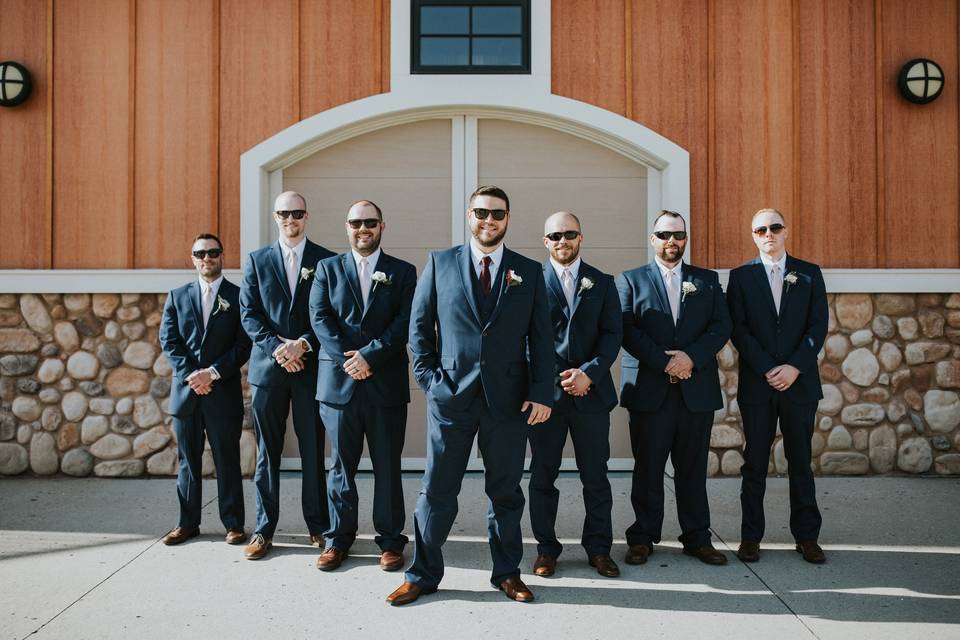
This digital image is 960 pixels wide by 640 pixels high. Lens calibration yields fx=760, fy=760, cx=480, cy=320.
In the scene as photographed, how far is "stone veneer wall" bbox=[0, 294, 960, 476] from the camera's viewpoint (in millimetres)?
6562

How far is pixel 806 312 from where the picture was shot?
470 cm

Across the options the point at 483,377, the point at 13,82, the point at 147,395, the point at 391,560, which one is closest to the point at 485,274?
the point at 483,377

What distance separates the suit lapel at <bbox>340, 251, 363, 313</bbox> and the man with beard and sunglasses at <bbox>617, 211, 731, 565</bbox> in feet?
5.32

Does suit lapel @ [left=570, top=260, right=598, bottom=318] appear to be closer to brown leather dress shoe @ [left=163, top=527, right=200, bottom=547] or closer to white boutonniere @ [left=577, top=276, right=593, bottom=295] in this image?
white boutonniere @ [left=577, top=276, right=593, bottom=295]

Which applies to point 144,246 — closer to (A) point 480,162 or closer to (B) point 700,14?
(A) point 480,162

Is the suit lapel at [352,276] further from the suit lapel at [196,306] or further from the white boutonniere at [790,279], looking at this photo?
the white boutonniere at [790,279]

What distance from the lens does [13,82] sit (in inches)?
257

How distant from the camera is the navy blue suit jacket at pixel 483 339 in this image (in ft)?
12.9

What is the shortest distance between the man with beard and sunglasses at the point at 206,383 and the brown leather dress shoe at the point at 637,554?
95.3 inches

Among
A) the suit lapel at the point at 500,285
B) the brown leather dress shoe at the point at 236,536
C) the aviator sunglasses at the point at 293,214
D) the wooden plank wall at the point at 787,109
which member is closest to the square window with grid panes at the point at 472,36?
the wooden plank wall at the point at 787,109

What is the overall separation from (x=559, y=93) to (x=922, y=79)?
3.10 meters

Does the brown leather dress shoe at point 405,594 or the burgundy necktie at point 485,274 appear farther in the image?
the burgundy necktie at point 485,274

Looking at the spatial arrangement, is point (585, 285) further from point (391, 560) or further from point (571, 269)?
point (391, 560)

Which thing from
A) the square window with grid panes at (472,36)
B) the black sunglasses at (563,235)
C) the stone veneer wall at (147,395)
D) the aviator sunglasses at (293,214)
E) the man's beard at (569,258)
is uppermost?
the square window with grid panes at (472,36)
